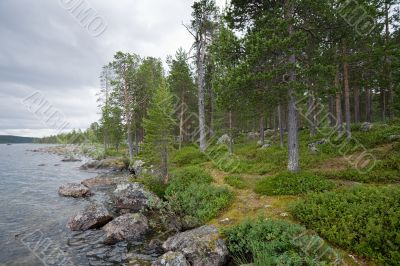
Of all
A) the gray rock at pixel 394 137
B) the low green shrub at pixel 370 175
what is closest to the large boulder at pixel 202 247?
the low green shrub at pixel 370 175

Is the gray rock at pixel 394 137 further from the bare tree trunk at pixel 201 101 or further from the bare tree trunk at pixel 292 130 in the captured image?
the bare tree trunk at pixel 201 101

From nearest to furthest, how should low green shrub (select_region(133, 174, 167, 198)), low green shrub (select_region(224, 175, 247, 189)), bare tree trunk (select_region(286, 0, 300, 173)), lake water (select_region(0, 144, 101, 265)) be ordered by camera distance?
lake water (select_region(0, 144, 101, 265)), bare tree trunk (select_region(286, 0, 300, 173)), low green shrub (select_region(224, 175, 247, 189)), low green shrub (select_region(133, 174, 167, 198))

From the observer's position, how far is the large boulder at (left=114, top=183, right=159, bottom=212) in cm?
1594

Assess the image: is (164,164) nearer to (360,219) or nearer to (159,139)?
(159,139)

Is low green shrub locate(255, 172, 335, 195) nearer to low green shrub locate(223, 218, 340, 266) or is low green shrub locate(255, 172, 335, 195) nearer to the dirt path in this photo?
the dirt path

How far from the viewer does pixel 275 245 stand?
768 centimetres

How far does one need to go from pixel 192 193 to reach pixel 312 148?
12140 mm

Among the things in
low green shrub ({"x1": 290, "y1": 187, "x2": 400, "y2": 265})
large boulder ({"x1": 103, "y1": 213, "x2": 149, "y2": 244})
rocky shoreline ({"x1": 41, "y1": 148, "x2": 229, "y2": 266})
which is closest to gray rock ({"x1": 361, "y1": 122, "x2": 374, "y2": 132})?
low green shrub ({"x1": 290, "y1": 187, "x2": 400, "y2": 265})

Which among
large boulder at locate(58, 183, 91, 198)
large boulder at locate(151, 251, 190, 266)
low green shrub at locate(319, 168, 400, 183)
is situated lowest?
large boulder at locate(58, 183, 91, 198)

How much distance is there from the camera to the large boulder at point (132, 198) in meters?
15.9

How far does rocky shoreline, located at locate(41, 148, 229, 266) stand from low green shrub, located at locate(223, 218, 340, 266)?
0.58 metres

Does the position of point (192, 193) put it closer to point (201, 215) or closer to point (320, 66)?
point (201, 215)

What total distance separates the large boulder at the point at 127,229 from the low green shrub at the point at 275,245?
4.56 m

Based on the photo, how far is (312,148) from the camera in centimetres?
2078
